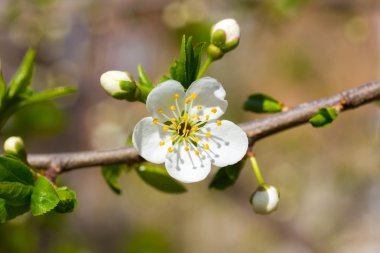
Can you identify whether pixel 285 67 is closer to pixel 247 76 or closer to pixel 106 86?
pixel 247 76

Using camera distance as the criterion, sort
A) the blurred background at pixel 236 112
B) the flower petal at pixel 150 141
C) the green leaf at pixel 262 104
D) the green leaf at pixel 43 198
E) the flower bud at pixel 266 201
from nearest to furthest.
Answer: the green leaf at pixel 43 198, the flower petal at pixel 150 141, the flower bud at pixel 266 201, the green leaf at pixel 262 104, the blurred background at pixel 236 112

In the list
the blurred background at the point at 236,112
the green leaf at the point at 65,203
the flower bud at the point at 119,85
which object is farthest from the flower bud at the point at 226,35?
the blurred background at the point at 236,112

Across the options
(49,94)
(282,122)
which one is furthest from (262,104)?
(49,94)

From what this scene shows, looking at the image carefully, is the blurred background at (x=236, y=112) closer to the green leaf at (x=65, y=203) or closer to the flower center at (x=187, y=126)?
the flower center at (x=187, y=126)

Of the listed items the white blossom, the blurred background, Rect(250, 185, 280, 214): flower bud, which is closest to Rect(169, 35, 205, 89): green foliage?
the white blossom

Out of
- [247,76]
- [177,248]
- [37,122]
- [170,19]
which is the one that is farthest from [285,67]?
[37,122]
